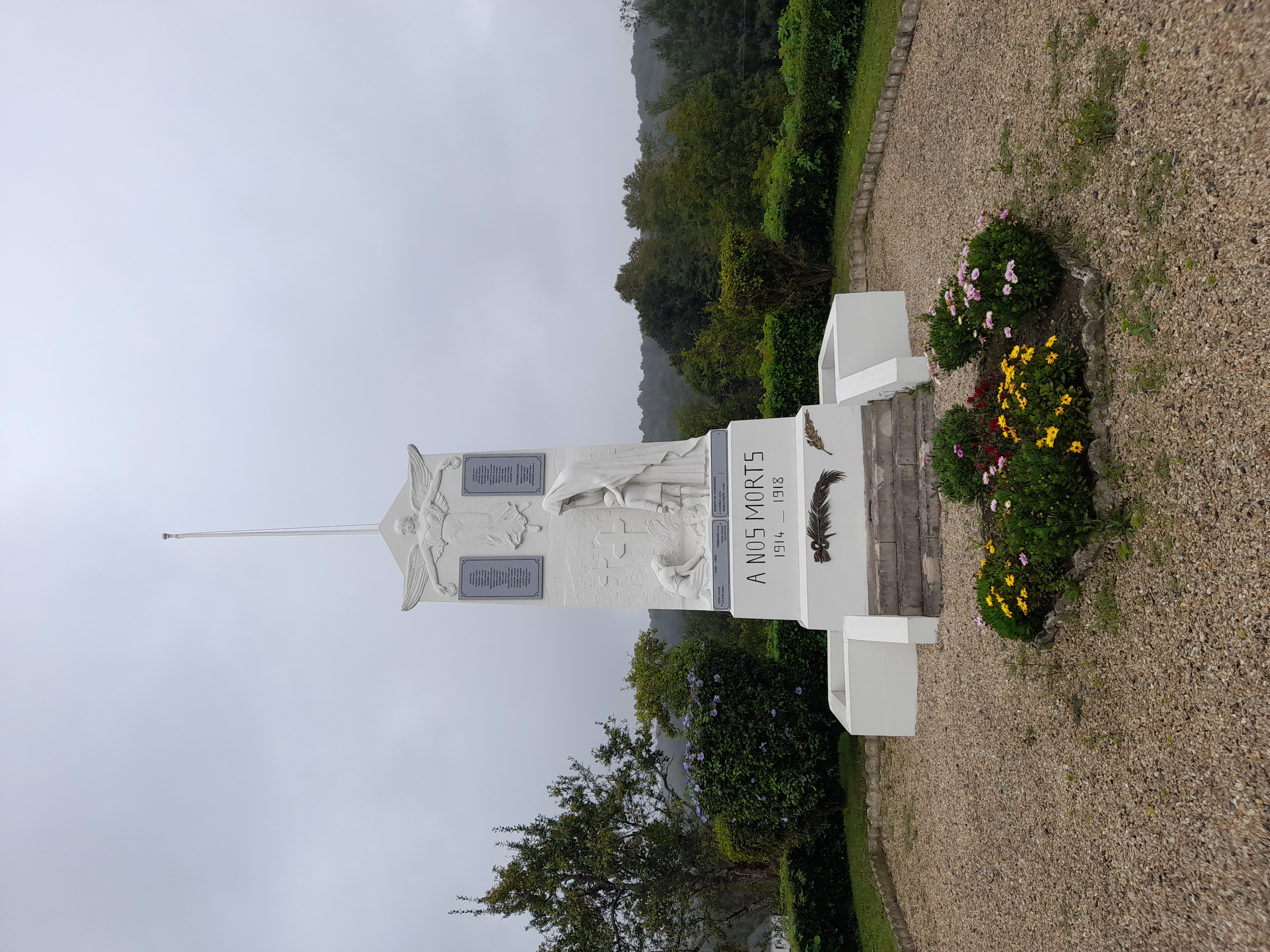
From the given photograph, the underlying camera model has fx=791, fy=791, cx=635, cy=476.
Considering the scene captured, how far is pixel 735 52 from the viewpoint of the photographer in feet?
82.5

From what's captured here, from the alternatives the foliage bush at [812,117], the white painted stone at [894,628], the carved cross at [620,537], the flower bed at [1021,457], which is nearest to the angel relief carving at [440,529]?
the carved cross at [620,537]

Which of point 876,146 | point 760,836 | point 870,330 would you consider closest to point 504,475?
point 870,330

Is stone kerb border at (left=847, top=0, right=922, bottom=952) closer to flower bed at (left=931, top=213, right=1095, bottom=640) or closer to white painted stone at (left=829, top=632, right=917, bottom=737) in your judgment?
white painted stone at (left=829, top=632, right=917, bottom=737)

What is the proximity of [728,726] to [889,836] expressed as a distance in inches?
118

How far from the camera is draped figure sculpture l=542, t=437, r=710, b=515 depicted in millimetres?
10828

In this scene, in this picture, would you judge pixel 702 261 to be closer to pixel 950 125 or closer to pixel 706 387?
pixel 706 387

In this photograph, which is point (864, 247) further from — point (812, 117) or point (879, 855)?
point (879, 855)

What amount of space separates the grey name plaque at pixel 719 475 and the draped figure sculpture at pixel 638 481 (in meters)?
0.13

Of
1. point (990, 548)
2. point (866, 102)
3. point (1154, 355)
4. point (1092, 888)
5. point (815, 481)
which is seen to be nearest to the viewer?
point (1154, 355)

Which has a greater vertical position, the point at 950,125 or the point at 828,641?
the point at 950,125

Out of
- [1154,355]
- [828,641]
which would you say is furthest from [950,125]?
[828,641]

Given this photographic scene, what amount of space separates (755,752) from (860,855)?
8.29 feet

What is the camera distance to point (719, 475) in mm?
10906

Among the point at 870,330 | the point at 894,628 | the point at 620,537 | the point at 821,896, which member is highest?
the point at 870,330
